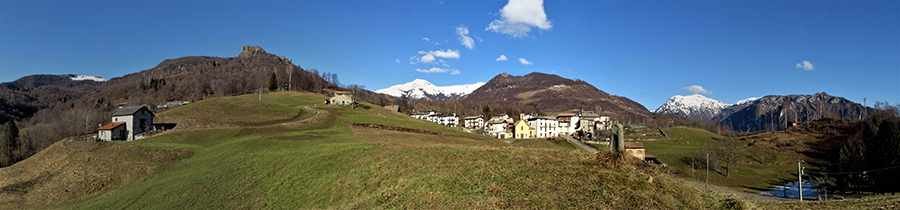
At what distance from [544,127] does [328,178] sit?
85242 millimetres

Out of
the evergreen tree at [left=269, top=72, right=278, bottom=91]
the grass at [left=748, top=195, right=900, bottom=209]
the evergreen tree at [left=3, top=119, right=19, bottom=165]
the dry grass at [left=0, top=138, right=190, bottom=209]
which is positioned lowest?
the evergreen tree at [left=3, top=119, right=19, bottom=165]

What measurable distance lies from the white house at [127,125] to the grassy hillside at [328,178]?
1180 centimetres

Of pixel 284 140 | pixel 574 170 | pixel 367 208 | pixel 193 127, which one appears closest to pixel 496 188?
pixel 574 170

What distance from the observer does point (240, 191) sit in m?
18.4

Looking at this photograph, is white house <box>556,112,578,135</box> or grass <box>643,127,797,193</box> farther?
white house <box>556,112,578,135</box>

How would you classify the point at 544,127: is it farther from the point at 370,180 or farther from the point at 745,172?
the point at 370,180

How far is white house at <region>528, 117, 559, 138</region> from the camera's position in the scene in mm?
96375

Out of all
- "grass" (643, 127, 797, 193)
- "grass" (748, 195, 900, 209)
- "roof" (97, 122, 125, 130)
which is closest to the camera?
"grass" (748, 195, 900, 209)

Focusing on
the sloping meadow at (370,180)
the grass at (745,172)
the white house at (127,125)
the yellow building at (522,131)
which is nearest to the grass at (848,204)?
the sloping meadow at (370,180)

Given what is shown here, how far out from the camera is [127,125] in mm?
45062

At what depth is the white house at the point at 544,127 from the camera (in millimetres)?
96375

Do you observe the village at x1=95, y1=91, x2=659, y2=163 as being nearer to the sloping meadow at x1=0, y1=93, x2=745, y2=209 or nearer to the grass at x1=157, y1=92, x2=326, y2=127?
the grass at x1=157, y1=92, x2=326, y2=127

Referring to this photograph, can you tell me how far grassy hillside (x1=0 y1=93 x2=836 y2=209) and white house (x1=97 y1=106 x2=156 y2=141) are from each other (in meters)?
11.8

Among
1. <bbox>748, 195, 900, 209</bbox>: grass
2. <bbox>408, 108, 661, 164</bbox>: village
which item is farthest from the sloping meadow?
<bbox>408, 108, 661, 164</bbox>: village
